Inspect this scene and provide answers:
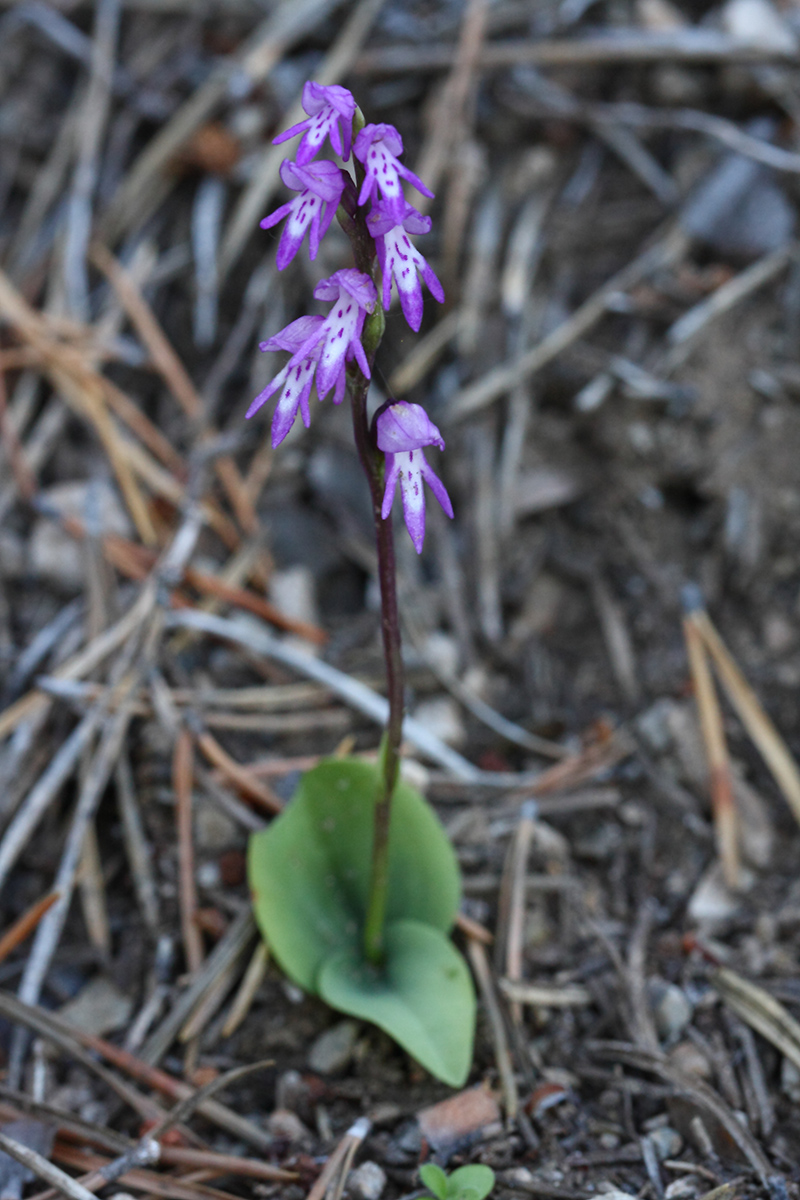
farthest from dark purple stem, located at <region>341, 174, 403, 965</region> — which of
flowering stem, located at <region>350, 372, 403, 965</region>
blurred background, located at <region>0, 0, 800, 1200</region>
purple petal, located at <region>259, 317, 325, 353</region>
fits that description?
blurred background, located at <region>0, 0, 800, 1200</region>

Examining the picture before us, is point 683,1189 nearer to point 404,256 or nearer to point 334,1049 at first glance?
point 334,1049

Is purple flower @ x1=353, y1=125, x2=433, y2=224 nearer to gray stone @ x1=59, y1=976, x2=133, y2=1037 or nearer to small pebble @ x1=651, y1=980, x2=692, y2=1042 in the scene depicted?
small pebble @ x1=651, y1=980, x2=692, y2=1042

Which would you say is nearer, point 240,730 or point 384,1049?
point 384,1049

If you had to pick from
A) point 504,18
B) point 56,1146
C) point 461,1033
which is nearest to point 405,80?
point 504,18

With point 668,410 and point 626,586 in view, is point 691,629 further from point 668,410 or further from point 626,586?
point 668,410

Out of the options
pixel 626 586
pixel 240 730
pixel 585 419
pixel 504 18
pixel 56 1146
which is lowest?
pixel 56 1146

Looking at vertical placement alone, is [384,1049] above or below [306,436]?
below

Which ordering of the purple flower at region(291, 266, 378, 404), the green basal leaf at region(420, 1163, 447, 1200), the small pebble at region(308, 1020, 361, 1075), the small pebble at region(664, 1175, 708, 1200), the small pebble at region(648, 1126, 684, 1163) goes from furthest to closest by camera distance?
1. the small pebble at region(308, 1020, 361, 1075)
2. the small pebble at region(648, 1126, 684, 1163)
3. the small pebble at region(664, 1175, 708, 1200)
4. the green basal leaf at region(420, 1163, 447, 1200)
5. the purple flower at region(291, 266, 378, 404)
